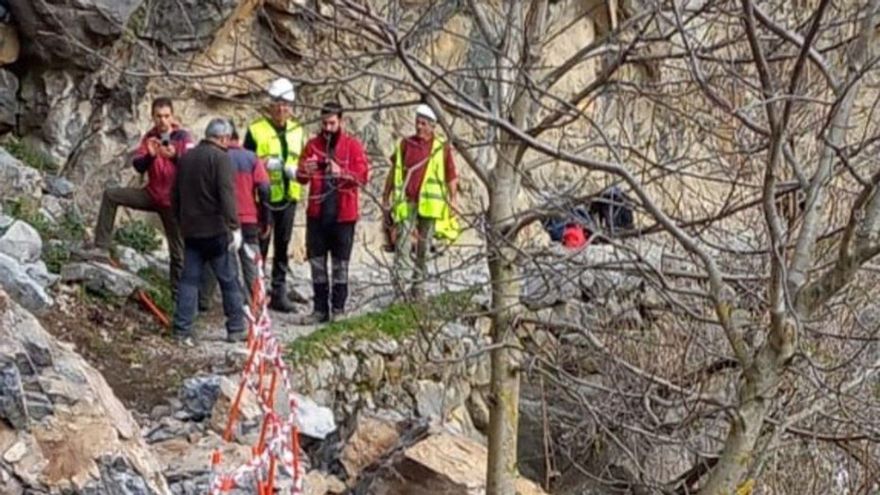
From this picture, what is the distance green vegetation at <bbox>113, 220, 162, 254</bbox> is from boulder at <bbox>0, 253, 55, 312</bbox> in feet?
8.72

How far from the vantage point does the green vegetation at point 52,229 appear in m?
10.3

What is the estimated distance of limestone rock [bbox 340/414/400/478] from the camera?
7.04 metres

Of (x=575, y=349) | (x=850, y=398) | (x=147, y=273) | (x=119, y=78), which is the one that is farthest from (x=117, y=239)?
(x=850, y=398)

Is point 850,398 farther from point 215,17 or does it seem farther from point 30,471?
point 215,17

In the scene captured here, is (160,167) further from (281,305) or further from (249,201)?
(281,305)

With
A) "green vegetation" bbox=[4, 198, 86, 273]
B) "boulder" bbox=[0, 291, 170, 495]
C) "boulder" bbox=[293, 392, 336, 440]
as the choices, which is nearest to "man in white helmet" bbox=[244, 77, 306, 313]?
"green vegetation" bbox=[4, 198, 86, 273]

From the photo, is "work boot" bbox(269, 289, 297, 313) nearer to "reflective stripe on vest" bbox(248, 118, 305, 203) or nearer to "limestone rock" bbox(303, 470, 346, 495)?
"reflective stripe on vest" bbox(248, 118, 305, 203)

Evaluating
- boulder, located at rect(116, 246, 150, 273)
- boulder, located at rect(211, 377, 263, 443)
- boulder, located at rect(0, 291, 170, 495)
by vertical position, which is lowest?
boulder, located at rect(211, 377, 263, 443)

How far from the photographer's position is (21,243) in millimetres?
9688

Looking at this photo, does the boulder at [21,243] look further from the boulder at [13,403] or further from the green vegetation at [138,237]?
the boulder at [13,403]

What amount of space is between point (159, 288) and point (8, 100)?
3108mm

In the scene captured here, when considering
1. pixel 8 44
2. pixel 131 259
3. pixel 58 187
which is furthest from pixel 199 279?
pixel 8 44

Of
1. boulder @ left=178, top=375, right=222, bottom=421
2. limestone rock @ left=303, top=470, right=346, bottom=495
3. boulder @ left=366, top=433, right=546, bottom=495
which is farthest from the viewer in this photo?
boulder @ left=178, top=375, right=222, bottom=421

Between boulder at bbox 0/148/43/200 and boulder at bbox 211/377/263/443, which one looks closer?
boulder at bbox 211/377/263/443
